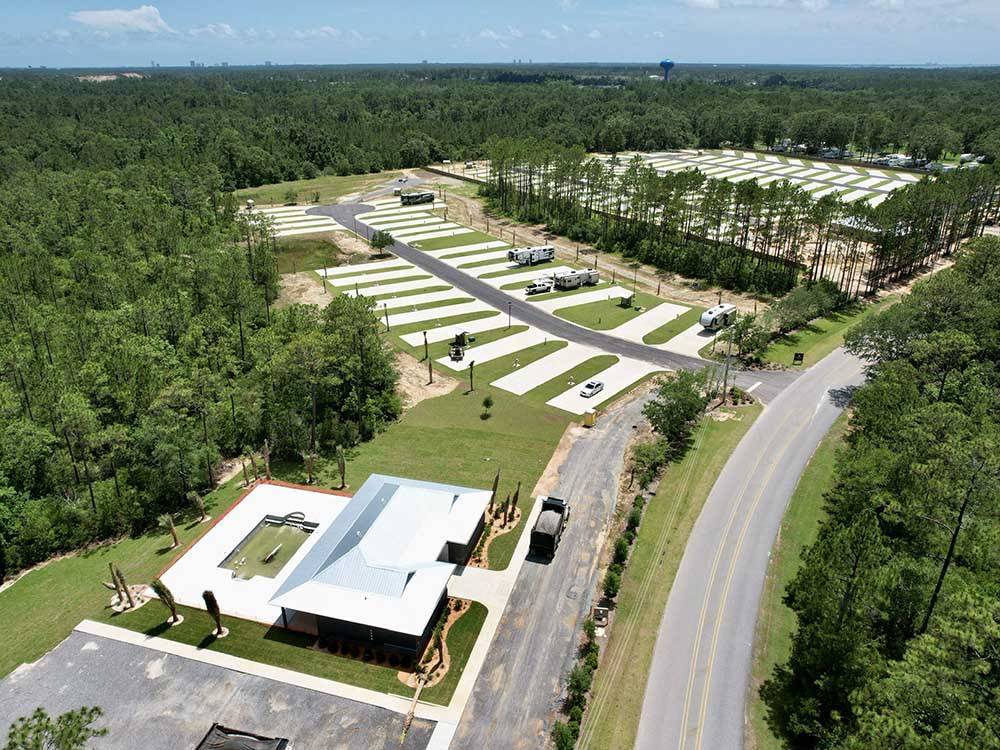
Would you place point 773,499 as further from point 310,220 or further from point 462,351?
point 310,220

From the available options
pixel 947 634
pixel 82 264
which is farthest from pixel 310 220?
pixel 947 634

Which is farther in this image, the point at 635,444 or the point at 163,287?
the point at 163,287

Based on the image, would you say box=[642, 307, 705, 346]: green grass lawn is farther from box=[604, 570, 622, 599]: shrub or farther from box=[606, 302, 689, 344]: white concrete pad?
box=[604, 570, 622, 599]: shrub

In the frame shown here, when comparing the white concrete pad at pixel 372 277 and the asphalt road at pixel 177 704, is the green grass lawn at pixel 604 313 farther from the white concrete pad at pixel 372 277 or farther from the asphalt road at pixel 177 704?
the asphalt road at pixel 177 704

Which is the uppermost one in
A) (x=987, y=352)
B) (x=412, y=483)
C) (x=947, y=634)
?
(x=947, y=634)

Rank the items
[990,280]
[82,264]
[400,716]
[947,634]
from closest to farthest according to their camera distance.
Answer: [947,634]
[400,716]
[990,280]
[82,264]

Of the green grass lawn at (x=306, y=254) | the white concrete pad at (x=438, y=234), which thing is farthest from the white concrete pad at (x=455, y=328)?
the white concrete pad at (x=438, y=234)
